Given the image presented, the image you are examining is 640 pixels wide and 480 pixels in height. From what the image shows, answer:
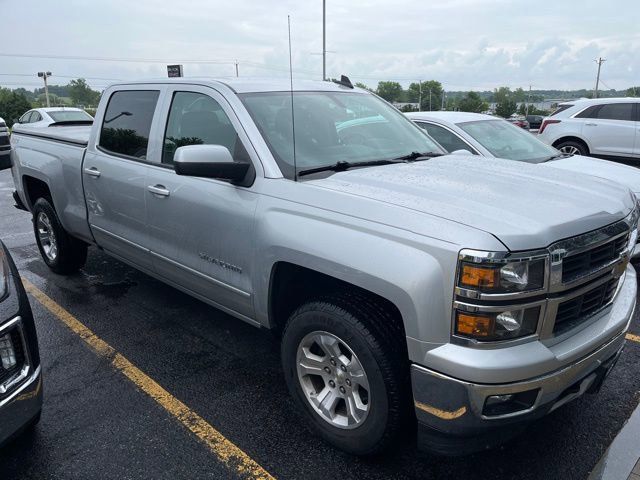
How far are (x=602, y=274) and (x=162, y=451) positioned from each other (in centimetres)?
232

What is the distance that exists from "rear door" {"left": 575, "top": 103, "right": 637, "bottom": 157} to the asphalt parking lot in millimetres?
7567

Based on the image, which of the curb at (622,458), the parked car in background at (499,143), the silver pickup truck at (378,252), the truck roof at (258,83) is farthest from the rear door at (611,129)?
the curb at (622,458)

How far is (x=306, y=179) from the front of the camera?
277cm

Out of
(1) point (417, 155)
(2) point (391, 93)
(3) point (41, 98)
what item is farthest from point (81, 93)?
(1) point (417, 155)

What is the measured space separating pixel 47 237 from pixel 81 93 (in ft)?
281

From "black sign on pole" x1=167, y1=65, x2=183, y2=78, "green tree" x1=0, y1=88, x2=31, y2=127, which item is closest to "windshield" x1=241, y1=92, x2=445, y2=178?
"black sign on pole" x1=167, y1=65, x2=183, y2=78

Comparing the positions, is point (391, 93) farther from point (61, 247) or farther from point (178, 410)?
point (178, 410)

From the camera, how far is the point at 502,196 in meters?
2.44

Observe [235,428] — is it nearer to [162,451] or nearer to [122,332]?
[162,451]

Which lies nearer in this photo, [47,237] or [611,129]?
[47,237]

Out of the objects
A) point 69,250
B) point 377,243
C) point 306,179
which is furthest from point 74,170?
point 377,243

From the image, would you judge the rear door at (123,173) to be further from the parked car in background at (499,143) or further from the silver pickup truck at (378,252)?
the parked car in background at (499,143)

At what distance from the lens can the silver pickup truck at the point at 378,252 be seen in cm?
204

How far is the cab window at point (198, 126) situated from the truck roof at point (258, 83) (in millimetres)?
111
